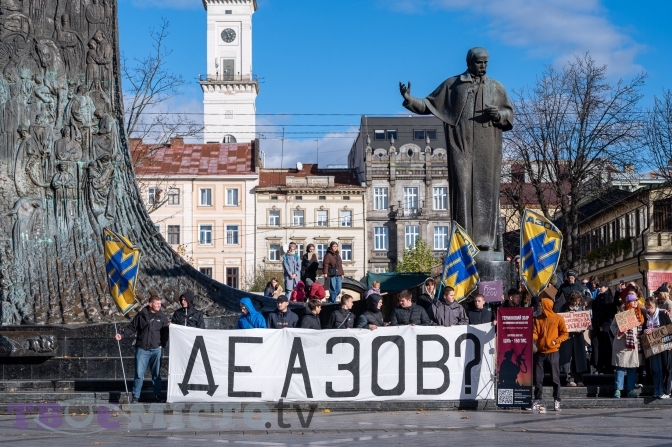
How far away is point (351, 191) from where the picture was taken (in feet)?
289

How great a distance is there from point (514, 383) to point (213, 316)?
6.84m

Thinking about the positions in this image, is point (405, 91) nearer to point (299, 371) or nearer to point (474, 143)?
point (474, 143)

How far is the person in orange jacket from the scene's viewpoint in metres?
15.0

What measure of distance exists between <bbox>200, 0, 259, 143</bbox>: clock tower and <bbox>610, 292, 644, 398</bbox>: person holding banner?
10037 cm

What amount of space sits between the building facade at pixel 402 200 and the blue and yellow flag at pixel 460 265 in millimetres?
70779

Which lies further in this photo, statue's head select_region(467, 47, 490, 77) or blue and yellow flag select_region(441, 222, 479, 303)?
statue's head select_region(467, 47, 490, 77)

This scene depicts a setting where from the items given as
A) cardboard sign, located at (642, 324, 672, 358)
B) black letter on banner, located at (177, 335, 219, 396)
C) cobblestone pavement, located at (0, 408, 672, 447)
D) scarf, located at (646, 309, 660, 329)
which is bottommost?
cobblestone pavement, located at (0, 408, 672, 447)

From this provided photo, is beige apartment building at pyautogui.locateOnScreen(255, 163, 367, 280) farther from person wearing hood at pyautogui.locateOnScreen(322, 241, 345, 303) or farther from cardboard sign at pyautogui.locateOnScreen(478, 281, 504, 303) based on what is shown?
cardboard sign at pyautogui.locateOnScreen(478, 281, 504, 303)

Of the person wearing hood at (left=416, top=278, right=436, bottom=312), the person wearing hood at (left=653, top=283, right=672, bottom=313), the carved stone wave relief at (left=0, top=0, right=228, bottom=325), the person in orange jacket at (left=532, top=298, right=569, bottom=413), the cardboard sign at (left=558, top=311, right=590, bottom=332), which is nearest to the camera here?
the person in orange jacket at (left=532, top=298, right=569, bottom=413)

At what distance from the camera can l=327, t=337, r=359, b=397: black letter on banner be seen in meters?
15.4

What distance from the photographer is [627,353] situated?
52.2 ft

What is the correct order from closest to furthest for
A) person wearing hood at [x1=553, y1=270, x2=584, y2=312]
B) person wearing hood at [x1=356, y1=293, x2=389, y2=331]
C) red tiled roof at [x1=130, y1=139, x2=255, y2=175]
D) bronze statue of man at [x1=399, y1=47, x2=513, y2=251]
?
→ person wearing hood at [x1=356, y1=293, x2=389, y2=331] → bronze statue of man at [x1=399, y1=47, x2=513, y2=251] → person wearing hood at [x1=553, y1=270, x2=584, y2=312] → red tiled roof at [x1=130, y1=139, x2=255, y2=175]

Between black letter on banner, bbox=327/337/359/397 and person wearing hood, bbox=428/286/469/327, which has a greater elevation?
person wearing hood, bbox=428/286/469/327

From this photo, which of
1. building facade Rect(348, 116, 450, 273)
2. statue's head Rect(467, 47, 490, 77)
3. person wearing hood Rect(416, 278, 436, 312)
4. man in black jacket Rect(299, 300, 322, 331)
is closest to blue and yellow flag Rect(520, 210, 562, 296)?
person wearing hood Rect(416, 278, 436, 312)
